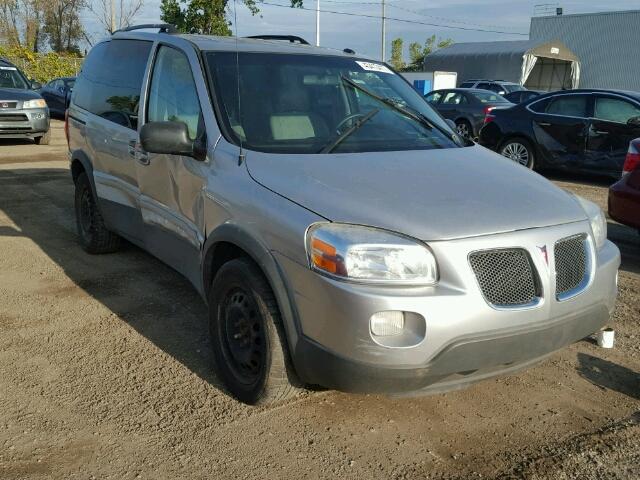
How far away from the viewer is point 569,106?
10914 mm

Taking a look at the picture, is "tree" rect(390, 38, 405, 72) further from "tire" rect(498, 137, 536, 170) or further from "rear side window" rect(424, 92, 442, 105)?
"tire" rect(498, 137, 536, 170)

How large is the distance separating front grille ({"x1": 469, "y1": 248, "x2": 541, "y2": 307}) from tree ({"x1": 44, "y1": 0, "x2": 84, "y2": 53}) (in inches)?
2208

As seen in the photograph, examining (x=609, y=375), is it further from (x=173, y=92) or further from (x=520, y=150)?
(x=520, y=150)

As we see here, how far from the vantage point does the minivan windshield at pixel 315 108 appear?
3.64m

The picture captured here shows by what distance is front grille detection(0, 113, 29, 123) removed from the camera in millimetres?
12994

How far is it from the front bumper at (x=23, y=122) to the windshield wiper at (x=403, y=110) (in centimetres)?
1091

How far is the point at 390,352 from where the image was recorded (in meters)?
2.68

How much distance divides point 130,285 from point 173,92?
1684 millimetres

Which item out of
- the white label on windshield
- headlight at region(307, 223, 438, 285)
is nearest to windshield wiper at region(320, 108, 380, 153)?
the white label on windshield

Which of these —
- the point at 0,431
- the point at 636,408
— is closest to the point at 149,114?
the point at 0,431

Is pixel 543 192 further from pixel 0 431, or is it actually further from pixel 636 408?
pixel 0 431

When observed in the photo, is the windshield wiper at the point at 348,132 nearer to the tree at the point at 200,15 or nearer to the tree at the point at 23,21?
the tree at the point at 200,15

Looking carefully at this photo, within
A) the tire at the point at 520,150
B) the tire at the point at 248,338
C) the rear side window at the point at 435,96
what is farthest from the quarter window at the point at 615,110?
the tire at the point at 248,338

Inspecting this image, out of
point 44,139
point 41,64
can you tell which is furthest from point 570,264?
point 41,64
